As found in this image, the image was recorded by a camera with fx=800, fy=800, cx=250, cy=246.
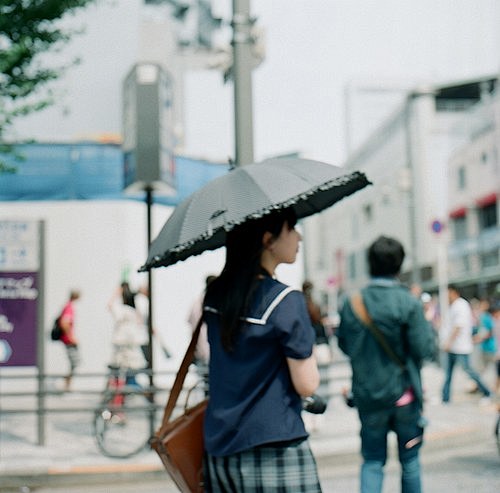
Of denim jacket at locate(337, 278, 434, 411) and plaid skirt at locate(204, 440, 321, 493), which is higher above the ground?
denim jacket at locate(337, 278, 434, 411)

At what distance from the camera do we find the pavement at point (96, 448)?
6.89 m

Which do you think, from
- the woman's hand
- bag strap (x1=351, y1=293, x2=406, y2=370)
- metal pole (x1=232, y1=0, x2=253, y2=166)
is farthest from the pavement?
the woman's hand

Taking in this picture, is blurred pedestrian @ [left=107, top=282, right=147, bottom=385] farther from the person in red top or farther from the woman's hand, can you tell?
the woman's hand

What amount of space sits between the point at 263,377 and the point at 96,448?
6.12 meters

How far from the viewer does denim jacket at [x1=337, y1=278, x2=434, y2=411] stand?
4254 mm

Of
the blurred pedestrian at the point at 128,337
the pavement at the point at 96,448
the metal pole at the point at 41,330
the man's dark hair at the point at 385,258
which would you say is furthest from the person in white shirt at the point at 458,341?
the man's dark hair at the point at 385,258

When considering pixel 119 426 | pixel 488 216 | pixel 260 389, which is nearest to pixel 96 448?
pixel 119 426

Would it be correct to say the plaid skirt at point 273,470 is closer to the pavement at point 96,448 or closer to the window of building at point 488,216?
the pavement at point 96,448

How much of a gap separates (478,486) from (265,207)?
4.42 metres

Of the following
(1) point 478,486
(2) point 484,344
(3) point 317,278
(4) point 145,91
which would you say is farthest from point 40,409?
(3) point 317,278

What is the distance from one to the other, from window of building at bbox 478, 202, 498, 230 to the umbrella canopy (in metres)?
37.4

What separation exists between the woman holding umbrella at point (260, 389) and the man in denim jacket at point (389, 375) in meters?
1.82

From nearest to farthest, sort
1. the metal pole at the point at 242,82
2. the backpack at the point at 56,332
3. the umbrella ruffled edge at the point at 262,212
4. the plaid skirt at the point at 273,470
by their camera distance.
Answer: the plaid skirt at the point at 273,470, the umbrella ruffled edge at the point at 262,212, the metal pole at the point at 242,82, the backpack at the point at 56,332

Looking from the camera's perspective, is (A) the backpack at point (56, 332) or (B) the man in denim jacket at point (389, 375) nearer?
(B) the man in denim jacket at point (389, 375)
